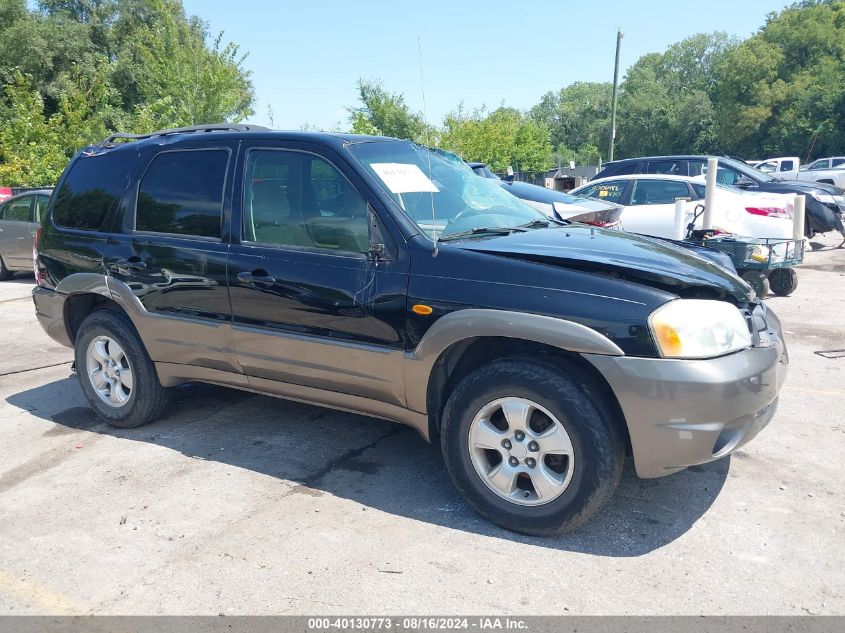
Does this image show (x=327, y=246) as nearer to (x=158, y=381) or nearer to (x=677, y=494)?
(x=158, y=381)

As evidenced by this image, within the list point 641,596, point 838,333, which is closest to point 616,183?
point 838,333

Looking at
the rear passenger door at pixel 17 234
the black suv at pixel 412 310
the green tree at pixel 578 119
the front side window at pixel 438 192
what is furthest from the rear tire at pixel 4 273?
the green tree at pixel 578 119

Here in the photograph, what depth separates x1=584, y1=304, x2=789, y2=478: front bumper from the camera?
10.3 feet

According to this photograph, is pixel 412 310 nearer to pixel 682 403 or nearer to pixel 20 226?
pixel 682 403

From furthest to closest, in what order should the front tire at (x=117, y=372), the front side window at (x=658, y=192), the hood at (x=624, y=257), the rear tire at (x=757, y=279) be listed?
the front side window at (x=658, y=192), the rear tire at (x=757, y=279), the front tire at (x=117, y=372), the hood at (x=624, y=257)

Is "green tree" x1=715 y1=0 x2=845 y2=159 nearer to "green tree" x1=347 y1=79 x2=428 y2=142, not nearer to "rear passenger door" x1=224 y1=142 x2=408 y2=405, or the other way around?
"green tree" x1=347 y1=79 x2=428 y2=142

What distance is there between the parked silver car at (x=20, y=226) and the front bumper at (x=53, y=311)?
8.07 m

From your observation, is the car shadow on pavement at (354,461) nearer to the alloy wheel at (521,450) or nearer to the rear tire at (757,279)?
the alloy wheel at (521,450)

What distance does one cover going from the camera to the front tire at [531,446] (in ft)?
10.8

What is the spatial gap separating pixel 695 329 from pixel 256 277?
238 centimetres

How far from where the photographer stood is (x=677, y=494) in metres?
3.90

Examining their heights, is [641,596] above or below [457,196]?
below

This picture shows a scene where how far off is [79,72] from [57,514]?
32964 millimetres

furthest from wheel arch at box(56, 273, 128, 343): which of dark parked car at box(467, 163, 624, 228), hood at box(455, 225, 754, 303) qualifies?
dark parked car at box(467, 163, 624, 228)
